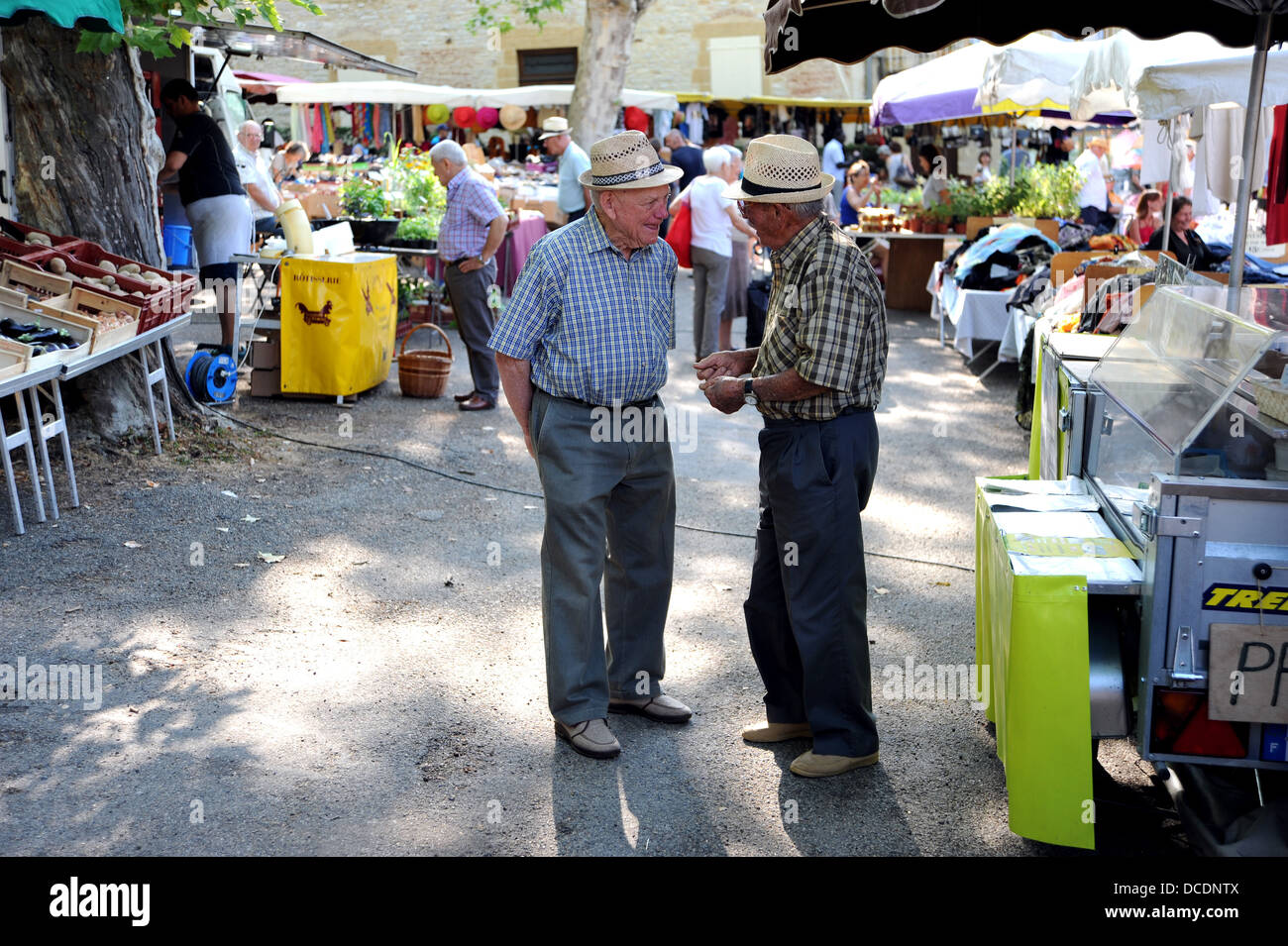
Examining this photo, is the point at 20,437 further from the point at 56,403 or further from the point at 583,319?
the point at 583,319

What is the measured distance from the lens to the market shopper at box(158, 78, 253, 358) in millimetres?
9695

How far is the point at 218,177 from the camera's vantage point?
9812 mm

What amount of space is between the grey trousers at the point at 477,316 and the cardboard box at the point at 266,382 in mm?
1424

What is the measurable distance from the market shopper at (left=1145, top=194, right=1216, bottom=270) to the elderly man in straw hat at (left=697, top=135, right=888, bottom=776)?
20.6ft

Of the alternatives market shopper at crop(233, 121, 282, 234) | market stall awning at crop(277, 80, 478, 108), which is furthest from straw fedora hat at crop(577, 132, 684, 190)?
market stall awning at crop(277, 80, 478, 108)

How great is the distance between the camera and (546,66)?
32000mm

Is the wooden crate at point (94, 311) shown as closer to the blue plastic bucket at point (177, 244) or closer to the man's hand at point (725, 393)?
the man's hand at point (725, 393)

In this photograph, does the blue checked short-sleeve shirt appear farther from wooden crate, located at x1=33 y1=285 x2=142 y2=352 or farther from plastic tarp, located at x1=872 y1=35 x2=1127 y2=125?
plastic tarp, located at x1=872 y1=35 x2=1127 y2=125

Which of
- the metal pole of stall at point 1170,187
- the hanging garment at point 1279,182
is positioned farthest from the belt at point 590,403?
the hanging garment at point 1279,182

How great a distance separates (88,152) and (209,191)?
7.96ft

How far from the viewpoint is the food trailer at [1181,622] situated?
3.02 metres

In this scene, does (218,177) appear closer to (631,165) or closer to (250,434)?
(250,434)

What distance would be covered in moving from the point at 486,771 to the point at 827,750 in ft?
3.63

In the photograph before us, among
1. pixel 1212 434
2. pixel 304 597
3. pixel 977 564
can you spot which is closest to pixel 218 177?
pixel 304 597
